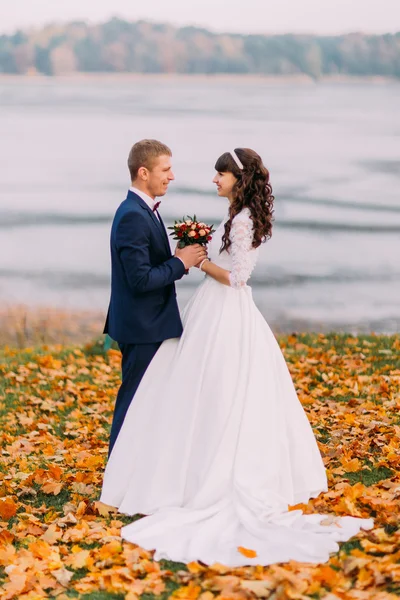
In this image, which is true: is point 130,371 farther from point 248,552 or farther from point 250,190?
point 248,552

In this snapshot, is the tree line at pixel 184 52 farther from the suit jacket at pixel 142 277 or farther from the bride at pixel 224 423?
the bride at pixel 224 423

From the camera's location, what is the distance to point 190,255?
17.7 ft

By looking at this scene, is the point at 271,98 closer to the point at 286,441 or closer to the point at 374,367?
the point at 374,367

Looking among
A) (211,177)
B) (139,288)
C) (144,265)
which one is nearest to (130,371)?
(139,288)

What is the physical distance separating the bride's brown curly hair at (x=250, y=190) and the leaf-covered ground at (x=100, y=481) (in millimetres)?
1668

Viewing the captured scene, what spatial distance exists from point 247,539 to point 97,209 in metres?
10.6

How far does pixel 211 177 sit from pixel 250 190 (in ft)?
31.9

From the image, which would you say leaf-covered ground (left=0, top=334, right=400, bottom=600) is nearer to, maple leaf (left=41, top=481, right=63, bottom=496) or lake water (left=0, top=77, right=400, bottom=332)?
maple leaf (left=41, top=481, right=63, bottom=496)

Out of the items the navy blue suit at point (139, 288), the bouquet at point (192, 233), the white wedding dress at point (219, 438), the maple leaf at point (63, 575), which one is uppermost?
the bouquet at point (192, 233)

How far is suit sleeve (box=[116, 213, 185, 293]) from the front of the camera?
5.28 m

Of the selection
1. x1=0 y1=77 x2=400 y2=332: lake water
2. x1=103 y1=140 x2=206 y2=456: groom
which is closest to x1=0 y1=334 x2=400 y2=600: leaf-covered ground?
x1=103 y1=140 x2=206 y2=456: groom

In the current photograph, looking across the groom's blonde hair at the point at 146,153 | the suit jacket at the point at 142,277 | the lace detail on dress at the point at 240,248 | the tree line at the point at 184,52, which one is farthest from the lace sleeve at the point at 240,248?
the tree line at the point at 184,52

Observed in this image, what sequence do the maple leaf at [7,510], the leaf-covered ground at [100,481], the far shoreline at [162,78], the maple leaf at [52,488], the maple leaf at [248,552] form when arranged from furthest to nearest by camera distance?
the far shoreline at [162,78], the maple leaf at [52,488], the maple leaf at [7,510], the maple leaf at [248,552], the leaf-covered ground at [100,481]

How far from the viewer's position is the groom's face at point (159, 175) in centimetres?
546
